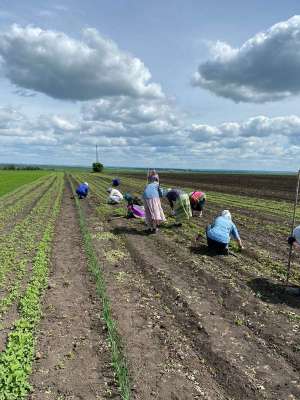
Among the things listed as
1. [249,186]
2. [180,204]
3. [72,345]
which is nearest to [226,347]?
[72,345]

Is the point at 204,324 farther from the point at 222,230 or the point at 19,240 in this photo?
the point at 19,240

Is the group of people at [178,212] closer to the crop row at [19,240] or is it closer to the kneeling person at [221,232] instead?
the kneeling person at [221,232]

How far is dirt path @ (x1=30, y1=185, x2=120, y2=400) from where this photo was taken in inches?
185

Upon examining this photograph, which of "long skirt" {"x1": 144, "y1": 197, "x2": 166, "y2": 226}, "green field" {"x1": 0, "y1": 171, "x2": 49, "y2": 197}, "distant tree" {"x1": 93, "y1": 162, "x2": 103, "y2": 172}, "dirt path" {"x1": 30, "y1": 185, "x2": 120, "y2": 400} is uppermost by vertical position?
"distant tree" {"x1": 93, "y1": 162, "x2": 103, "y2": 172}

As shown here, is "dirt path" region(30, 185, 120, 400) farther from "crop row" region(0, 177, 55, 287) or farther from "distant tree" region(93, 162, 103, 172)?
"distant tree" region(93, 162, 103, 172)

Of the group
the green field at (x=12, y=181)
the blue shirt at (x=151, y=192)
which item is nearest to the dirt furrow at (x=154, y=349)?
the blue shirt at (x=151, y=192)

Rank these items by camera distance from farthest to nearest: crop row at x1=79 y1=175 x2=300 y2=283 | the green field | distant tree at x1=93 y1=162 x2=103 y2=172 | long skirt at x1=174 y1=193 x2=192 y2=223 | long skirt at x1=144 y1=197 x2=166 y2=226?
distant tree at x1=93 y1=162 x2=103 y2=172 < the green field < long skirt at x1=174 y1=193 x2=192 y2=223 < long skirt at x1=144 y1=197 x2=166 y2=226 < crop row at x1=79 y1=175 x2=300 y2=283

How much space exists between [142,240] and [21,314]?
22.7 ft

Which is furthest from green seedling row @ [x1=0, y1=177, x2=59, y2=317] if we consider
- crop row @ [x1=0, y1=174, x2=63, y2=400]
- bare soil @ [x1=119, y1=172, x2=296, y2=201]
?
bare soil @ [x1=119, y1=172, x2=296, y2=201]

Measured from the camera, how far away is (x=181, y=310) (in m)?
7.15

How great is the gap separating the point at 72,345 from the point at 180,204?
33.6ft

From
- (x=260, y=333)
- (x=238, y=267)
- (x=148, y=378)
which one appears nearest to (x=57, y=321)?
(x=148, y=378)

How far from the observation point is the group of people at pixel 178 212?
10805mm

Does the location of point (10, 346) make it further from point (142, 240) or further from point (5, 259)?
point (142, 240)
